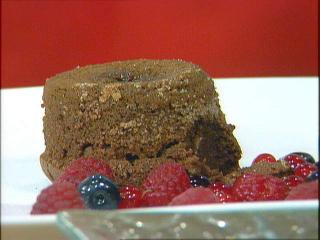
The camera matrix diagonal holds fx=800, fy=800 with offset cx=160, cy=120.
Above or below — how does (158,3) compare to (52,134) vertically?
above

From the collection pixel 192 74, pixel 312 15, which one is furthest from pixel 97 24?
pixel 192 74

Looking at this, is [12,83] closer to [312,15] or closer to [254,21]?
[254,21]

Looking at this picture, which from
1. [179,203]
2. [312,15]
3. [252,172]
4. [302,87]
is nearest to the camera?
[179,203]

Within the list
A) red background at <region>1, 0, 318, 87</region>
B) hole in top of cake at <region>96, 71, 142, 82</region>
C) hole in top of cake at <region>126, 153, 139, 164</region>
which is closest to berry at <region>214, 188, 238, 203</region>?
hole in top of cake at <region>126, 153, 139, 164</region>

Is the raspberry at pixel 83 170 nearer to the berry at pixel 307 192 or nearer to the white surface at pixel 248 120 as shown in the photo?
the white surface at pixel 248 120

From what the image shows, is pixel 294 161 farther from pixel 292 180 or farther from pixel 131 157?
pixel 131 157

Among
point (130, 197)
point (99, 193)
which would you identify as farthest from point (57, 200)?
point (130, 197)

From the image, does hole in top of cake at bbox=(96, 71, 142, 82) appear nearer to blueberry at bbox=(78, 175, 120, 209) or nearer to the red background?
blueberry at bbox=(78, 175, 120, 209)

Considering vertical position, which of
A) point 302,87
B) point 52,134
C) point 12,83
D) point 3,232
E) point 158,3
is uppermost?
point 158,3
